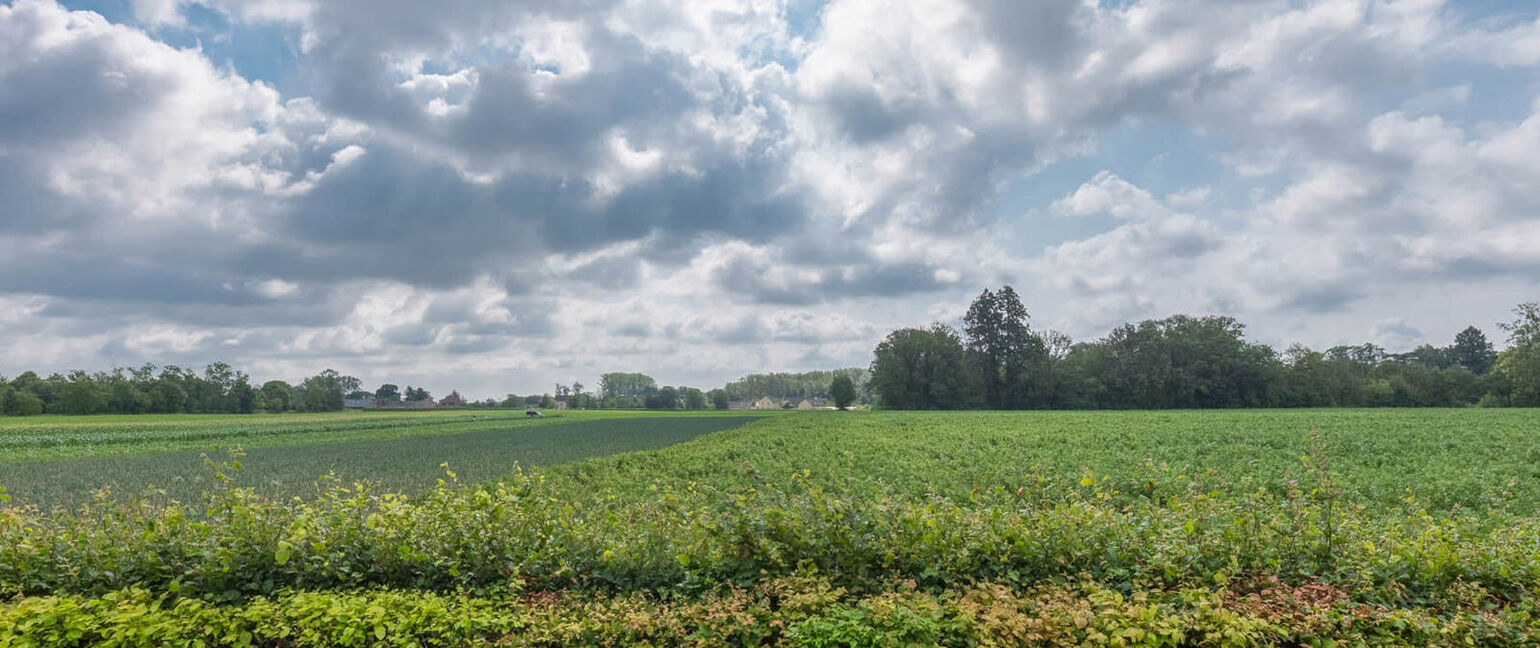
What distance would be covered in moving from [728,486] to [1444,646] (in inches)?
538

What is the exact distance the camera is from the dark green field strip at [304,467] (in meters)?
19.5

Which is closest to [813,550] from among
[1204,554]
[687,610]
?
[687,610]

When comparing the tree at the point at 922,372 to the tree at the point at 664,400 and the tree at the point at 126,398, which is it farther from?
the tree at the point at 126,398

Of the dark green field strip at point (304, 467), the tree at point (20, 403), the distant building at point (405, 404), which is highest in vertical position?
the tree at point (20, 403)


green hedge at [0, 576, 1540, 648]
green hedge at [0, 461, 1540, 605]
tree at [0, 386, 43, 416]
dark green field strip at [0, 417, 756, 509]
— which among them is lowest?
dark green field strip at [0, 417, 756, 509]

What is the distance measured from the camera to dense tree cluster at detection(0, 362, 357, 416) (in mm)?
77900

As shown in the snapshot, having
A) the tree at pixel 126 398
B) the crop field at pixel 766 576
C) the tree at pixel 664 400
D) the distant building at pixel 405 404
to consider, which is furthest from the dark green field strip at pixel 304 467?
the distant building at pixel 405 404

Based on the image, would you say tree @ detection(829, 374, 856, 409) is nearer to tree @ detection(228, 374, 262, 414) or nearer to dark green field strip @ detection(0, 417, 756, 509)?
dark green field strip @ detection(0, 417, 756, 509)

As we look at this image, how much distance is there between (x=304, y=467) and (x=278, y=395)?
98.5 metres

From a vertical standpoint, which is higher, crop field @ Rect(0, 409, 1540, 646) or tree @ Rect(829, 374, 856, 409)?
tree @ Rect(829, 374, 856, 409)

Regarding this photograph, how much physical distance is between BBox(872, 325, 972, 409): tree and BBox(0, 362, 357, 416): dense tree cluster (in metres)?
87.6

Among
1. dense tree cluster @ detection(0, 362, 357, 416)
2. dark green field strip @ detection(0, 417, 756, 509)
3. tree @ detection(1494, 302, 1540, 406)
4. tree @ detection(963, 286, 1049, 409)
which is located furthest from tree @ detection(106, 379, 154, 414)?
tree @ detection(1494, 302, 1540, 406)

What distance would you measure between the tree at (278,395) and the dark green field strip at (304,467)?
80.6 m

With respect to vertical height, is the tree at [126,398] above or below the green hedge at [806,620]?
above
